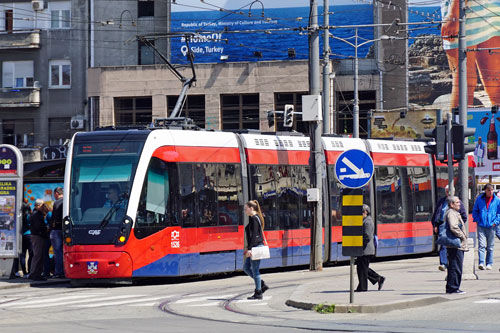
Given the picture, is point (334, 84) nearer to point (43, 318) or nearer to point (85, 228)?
point (85, 228)

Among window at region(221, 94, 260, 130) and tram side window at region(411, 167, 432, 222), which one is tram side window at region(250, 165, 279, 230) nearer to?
tram side window at region(411, 167, 432, 222)

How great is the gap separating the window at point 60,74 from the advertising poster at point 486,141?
22.6 m

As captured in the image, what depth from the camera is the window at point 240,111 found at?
181ft

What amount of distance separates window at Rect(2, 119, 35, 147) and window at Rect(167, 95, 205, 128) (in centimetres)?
784

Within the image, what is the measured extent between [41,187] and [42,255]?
264 cm

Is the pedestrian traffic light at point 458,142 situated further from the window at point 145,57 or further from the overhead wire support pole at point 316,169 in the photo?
the window at point 145,57

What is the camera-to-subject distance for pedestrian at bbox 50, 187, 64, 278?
69.8 feet

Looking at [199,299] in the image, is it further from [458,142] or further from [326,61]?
[326,61]

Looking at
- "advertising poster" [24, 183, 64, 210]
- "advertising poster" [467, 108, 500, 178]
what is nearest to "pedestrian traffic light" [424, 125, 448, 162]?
"advertising poster" [24, 183, 64, 210]

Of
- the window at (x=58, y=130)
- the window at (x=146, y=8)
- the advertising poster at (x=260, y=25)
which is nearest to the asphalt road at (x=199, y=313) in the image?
the advertising poster at (x=260, y=25)

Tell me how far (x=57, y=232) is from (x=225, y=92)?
1342 inches

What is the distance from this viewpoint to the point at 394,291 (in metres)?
16.8

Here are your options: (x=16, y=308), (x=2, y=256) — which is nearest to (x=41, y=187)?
(x=2, y=256)

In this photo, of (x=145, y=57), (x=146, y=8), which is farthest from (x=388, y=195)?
(x=146, y=8)
